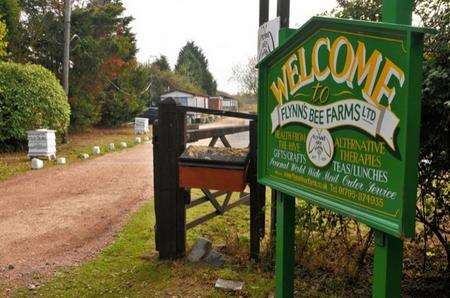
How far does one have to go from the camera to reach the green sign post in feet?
6.62

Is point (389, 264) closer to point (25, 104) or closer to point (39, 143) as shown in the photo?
point (39, 143)

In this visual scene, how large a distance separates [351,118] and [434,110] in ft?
3.22

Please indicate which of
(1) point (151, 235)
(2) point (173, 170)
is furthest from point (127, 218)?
(2) point (173, 170)

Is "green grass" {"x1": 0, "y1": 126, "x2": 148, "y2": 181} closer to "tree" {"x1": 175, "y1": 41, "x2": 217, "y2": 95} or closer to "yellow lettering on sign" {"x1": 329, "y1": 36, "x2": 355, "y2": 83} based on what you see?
"yellow lettering on sign" {"x1": 329, "y1": 36, "x2": 355, "y2": 83}

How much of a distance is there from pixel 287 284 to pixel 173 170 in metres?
1.94

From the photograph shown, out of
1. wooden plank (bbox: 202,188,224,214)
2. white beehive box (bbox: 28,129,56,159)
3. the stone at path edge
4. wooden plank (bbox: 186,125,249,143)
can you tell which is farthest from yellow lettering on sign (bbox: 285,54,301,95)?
white beehive box (bbox: 28,129,56,159)

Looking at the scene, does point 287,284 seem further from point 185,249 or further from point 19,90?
point 19,90

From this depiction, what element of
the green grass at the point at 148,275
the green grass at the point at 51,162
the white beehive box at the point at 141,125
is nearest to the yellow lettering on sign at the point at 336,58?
the green grass at the point at 148,275

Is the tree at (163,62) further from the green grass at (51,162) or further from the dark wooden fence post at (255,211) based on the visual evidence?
the dark wooden fence post at (255,211)

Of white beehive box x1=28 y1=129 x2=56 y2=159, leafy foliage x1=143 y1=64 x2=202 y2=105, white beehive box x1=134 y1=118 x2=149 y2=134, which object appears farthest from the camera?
leafy foliage x1=143 y1=64 x2=202 y2=105

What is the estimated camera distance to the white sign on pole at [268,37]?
436 centimetres

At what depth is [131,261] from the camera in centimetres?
489

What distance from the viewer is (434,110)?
2996 mm

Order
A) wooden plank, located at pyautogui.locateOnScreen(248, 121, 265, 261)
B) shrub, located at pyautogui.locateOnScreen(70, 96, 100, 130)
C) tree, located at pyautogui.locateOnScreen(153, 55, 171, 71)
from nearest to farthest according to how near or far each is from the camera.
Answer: wooden plank, located at pyautogui.locateOnScreen(248, 121, 265, 261) < shrub, located at pyautogui.locateOnScreen(70, 96, 100, 130) < tree, located at pyautogui.locateOnScreen(153, 55, 171, 71)
